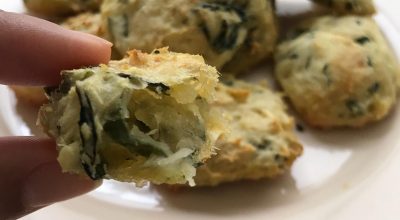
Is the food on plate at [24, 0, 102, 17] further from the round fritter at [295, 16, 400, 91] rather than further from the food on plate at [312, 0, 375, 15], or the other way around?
the food on plate at [312, 0, 375, 15]

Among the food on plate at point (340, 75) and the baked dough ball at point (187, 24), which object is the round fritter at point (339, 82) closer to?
the food on plate at point (340, 75)

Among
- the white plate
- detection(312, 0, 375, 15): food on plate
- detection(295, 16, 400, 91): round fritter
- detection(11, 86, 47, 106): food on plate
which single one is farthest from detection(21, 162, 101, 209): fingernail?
detection(312, 0, 375, 15): food on plate

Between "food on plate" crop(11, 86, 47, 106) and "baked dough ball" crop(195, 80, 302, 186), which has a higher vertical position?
"baked dough ball" crop(195, 80, 302, 186)

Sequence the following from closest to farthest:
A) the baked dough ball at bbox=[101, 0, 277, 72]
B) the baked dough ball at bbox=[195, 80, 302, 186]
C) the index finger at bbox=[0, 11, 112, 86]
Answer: the index finger at bbox=[0, 11, 112, 86] < the baked dough ball at bbox=[195, 80, 302, 186] < the baked dough ball at bbox=[101, 0, 277, 72]

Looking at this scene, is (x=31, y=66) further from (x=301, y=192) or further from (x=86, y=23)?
(x=301, y=192)

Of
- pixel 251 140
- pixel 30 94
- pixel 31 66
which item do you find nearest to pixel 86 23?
pixel 30 94

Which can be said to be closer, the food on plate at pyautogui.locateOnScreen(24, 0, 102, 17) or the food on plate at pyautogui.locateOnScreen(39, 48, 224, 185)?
the food on plate at pyautogui.locateOnScreen(39, 48, 224, 185)

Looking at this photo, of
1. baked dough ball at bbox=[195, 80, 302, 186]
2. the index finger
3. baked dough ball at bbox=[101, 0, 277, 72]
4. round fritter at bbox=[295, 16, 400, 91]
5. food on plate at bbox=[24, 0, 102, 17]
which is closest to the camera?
the index finger
